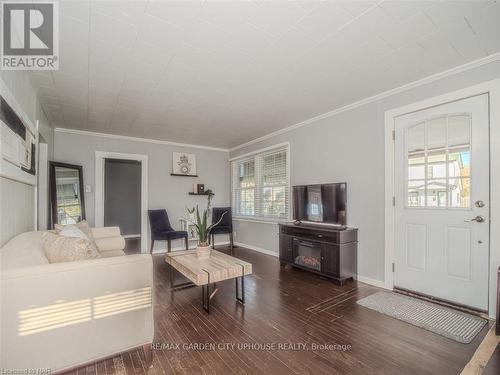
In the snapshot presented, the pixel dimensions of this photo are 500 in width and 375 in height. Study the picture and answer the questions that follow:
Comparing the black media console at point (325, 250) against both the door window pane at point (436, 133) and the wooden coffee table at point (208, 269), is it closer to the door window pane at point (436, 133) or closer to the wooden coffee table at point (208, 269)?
the wooden coffee table at point (208, 269)

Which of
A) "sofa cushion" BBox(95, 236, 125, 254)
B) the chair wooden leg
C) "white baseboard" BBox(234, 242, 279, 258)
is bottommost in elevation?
"white baseboard" BBox(234, 242, 279, 258)

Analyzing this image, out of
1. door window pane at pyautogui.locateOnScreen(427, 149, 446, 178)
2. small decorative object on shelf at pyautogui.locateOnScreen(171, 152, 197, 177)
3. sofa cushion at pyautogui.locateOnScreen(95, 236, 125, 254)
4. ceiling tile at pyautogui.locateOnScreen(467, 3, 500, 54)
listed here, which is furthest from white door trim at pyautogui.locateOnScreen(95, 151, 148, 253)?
ceiling tile at pyautogui.locateOnScreen(467, 3, 500, 54)

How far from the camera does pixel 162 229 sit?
194 inches

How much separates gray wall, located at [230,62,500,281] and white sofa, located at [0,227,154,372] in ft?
9.07

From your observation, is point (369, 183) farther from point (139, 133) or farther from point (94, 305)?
point (139, 133)

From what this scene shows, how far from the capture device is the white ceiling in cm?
173

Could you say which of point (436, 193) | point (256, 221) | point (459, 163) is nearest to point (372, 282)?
point (436, 193)

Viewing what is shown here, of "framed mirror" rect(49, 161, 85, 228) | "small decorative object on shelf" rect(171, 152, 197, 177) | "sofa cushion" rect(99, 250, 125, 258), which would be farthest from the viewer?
"small decorative object on shelf" rect(171, 152, 197, 177)

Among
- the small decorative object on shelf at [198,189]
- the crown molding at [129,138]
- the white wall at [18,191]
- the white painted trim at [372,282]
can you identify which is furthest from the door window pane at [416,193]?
the crown molding at [129,138]

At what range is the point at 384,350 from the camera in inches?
72.1

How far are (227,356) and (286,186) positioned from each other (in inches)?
128

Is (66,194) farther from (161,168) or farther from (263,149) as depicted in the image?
(263,149)

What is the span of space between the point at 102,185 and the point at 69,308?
383cm

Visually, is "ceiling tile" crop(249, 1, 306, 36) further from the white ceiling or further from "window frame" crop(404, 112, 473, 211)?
"window frame" crop(404, 112, 473, 211)
